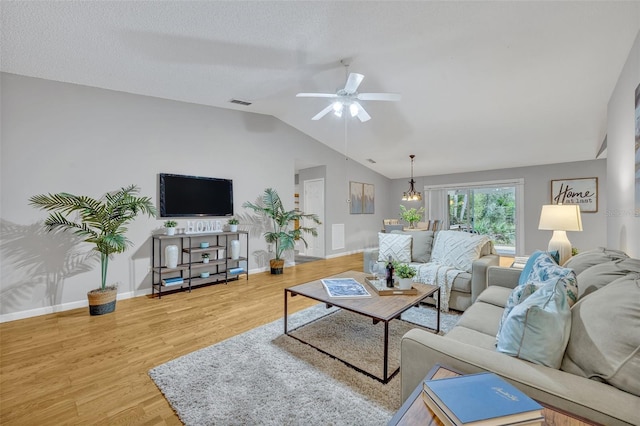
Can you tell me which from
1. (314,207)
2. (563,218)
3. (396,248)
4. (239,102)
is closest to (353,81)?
(396,248)

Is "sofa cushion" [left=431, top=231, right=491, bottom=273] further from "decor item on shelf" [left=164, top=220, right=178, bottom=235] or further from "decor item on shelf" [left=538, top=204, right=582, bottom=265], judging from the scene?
"decor item on shelf" [left=164, top=220, right=178, bottom=235]

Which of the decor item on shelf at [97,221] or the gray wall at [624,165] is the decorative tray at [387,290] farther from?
the decor item on shelf at [97,221]

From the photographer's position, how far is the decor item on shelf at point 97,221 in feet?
10.1

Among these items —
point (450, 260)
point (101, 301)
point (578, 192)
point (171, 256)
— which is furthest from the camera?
point (578, 192)

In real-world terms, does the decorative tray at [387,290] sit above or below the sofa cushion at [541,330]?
below

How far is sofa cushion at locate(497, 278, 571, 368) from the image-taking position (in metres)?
1.06

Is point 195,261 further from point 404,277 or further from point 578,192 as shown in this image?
point 578,192

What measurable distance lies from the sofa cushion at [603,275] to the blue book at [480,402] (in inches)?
39.8

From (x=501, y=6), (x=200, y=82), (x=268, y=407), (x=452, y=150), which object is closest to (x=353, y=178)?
(x=452, y=150)

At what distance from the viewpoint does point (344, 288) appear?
8.09 ft

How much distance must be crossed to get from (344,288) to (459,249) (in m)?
1.70

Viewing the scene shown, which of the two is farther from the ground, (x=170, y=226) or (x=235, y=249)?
(x=170, y=226)

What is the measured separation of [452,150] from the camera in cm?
569

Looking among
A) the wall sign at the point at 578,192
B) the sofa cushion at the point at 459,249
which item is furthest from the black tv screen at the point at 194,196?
the wall sign at the point at 578,192
